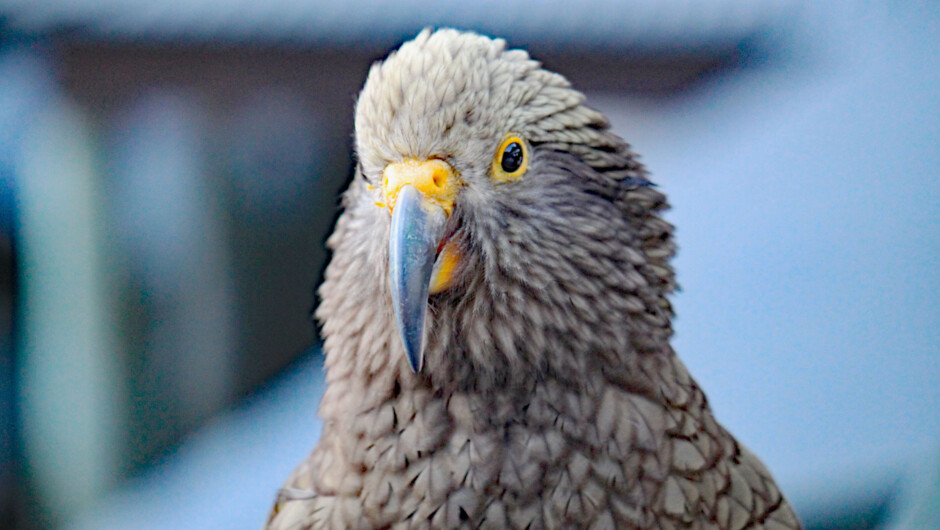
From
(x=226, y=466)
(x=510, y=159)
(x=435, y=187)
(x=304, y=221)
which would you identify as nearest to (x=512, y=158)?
(x=510, y=159)

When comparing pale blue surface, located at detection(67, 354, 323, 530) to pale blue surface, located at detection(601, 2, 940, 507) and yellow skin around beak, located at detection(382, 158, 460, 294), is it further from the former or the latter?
yellow skin around beak, located at detection(382, 158, 460, 294)

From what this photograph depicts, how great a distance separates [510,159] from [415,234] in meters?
0.19

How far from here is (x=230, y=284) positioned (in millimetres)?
2918

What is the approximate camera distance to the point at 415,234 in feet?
2.97

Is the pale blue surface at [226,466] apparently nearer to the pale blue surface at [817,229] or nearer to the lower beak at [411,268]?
the pale blue surface at [817,229]

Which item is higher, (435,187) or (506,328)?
(435,187)

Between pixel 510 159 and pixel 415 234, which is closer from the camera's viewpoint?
pixel 415 234

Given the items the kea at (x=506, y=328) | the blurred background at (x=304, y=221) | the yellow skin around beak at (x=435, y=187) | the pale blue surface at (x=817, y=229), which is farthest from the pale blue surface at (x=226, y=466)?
the yellow skin around beak at (x=435, y=187)

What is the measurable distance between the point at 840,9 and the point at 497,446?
2445 mm

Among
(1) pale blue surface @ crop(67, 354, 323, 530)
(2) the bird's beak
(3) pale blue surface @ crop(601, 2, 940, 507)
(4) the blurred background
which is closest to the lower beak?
(2) the bird's beak

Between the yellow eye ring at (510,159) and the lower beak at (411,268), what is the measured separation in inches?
5.4

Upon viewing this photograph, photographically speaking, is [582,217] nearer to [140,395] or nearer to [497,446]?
[497,446]

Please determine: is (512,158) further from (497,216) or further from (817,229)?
(817,229)

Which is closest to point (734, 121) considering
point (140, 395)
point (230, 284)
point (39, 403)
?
point (230, 284)
